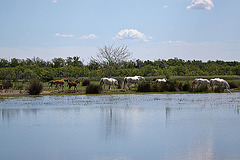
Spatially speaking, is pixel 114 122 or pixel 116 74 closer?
pixel 114 122

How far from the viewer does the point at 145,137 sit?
10047mm

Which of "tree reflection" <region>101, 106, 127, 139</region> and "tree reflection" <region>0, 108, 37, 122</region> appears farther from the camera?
"tree reflection" <region>0, 108, 37, 122</region>

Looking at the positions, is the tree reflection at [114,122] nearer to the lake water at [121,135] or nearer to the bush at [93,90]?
the lake water at [121,135]

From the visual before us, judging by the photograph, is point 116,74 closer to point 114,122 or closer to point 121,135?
point 114,122

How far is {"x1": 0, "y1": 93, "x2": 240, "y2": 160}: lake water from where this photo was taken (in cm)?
822

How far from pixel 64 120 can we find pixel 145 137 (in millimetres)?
4725

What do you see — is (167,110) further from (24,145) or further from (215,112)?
(24,145)

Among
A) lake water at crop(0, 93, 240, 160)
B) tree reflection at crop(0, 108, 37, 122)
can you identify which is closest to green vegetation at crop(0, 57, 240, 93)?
tree reflection at crop(0, 108, 37, 122)

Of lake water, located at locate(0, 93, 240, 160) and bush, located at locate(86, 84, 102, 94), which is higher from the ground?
bush, located at locate(86, 84, 102, 94)

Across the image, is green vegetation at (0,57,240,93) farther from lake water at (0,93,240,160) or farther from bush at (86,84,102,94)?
lake water at (0,93,240,160)

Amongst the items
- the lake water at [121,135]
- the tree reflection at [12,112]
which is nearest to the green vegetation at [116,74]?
the tree reflection at [12,112]

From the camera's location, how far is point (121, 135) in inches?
414

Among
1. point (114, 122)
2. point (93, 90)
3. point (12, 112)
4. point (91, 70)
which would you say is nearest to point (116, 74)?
point (91, 70)

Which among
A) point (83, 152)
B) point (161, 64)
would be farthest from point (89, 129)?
point (161, 64)
